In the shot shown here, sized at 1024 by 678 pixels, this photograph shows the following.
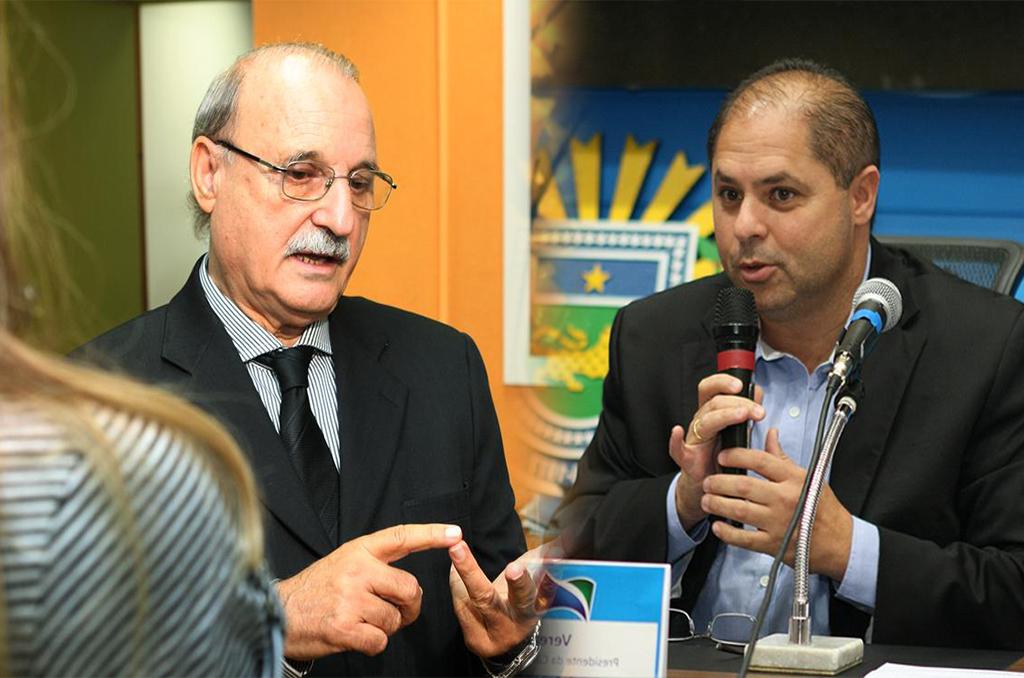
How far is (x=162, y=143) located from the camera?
4191 millimetres

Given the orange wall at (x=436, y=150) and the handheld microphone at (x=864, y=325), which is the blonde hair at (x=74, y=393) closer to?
the handheld microphone at (x=864, y=325)

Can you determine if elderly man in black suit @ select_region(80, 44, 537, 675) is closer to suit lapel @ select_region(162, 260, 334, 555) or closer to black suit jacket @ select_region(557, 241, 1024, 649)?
suit lapel @ select_region(162, 260, 334, 555)

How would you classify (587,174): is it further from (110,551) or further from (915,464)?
(110,551)

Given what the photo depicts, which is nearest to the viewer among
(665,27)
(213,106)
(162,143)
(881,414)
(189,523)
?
(189,523)

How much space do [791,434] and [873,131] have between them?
1.61 ft

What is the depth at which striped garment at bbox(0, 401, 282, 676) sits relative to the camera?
556 millimetres

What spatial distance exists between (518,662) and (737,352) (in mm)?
443

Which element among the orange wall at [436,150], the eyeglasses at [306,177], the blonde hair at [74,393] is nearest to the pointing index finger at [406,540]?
the eyeglasses at [306,177]

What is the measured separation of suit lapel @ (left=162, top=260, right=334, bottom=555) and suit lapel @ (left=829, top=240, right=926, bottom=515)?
0.72 metres

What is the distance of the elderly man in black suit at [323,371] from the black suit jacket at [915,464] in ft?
0.98

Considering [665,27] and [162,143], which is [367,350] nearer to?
[665,27]

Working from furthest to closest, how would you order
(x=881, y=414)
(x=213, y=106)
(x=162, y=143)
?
(x=162, y=143) → (x=881, y=414) → (x=213, y=106)

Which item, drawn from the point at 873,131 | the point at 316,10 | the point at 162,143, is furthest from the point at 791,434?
the point at 162,143

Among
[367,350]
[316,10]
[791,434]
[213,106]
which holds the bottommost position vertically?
[791,434]
